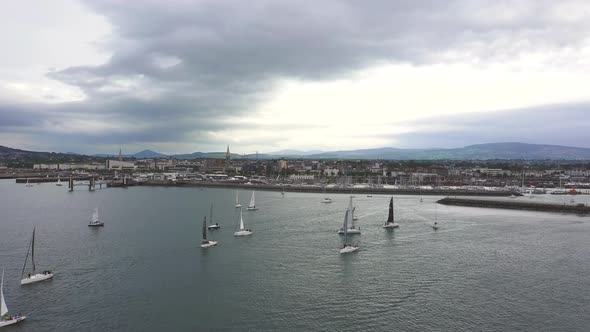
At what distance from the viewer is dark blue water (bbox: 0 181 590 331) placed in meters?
13.1

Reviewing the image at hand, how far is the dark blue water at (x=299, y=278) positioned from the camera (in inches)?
516

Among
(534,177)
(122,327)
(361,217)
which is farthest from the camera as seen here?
(534,177)

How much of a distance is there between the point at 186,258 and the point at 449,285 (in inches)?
462

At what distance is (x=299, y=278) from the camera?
16750mm

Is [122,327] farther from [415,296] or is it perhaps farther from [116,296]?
[415,296]

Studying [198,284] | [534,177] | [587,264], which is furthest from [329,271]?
[534,177]

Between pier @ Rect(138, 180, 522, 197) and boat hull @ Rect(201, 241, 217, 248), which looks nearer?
boat hull @ Rect(201, 241, 217, 248)

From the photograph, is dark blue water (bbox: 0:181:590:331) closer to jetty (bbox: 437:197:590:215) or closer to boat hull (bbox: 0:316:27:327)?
boat hull (bbox: 0:316:27:327)

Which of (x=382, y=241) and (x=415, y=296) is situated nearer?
(x=415, y=296)

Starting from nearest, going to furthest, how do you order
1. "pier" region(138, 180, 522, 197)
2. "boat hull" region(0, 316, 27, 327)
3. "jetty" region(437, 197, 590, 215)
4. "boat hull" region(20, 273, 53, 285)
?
"boat hull" region(0, 316, 27, 327) < "boat hull" region(20, 273, 53, 285) < "jetty" region(437, 197, 590, 215) < "pier" region(138, 180, 522, 197)

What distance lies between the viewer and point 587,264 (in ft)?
64.0

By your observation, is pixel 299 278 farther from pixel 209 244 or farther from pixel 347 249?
pixel 209 244

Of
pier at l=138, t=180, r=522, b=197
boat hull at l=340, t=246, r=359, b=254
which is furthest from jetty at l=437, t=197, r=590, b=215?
boat hull at l=340, t=246, r=359, b=254

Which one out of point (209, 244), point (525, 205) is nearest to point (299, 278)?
point (209, 244)
